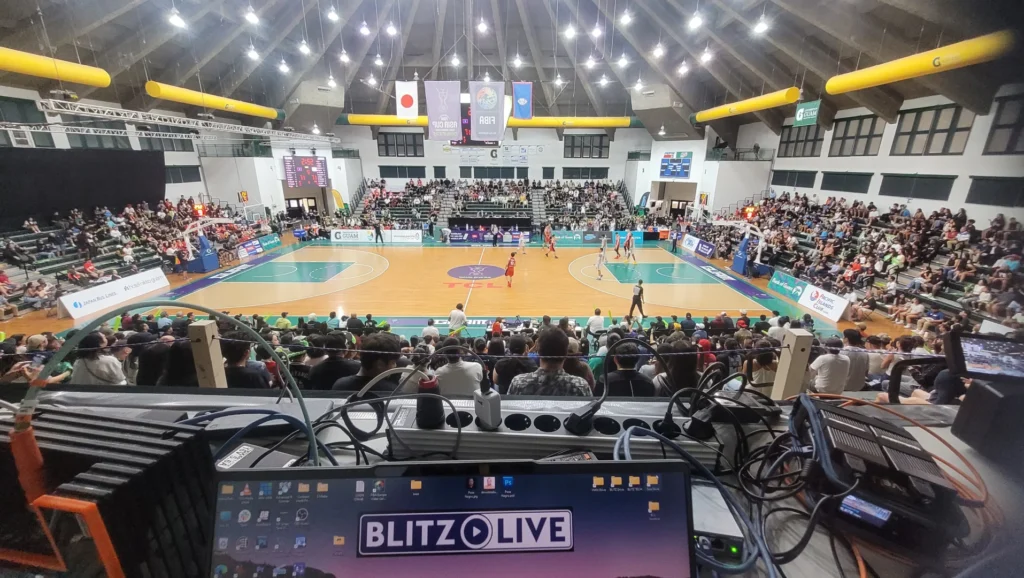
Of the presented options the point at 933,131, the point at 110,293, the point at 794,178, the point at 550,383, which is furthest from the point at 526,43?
the point at 550,383

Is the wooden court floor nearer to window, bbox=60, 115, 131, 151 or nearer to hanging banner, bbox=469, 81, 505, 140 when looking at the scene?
hanging banner, bbox=469, 81, 505, 140

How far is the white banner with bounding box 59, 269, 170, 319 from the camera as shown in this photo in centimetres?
1258

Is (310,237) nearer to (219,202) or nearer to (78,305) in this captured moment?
(219,202)

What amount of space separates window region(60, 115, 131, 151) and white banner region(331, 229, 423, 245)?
10.5m

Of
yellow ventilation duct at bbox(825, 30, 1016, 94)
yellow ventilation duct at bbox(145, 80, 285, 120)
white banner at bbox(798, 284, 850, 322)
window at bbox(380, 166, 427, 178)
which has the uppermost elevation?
yellow ventilation duct at bbox(145, 80, 285, 120)

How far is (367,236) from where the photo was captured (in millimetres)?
26062

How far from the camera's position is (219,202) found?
27359 millimetres

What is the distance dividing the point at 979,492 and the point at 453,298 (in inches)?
538

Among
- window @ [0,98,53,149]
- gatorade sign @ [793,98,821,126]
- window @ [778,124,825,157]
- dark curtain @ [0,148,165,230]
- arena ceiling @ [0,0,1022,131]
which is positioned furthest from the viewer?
window @ [778,124,825,157]

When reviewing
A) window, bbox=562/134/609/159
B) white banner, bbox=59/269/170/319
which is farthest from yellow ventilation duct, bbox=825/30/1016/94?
white banner, bbox=59/269/170/319

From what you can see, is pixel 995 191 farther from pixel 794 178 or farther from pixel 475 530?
pixel 475 530

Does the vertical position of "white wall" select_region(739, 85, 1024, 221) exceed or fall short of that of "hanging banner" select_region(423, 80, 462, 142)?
it falls short

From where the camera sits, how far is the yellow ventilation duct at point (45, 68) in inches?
482

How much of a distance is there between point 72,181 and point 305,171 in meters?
12.7
